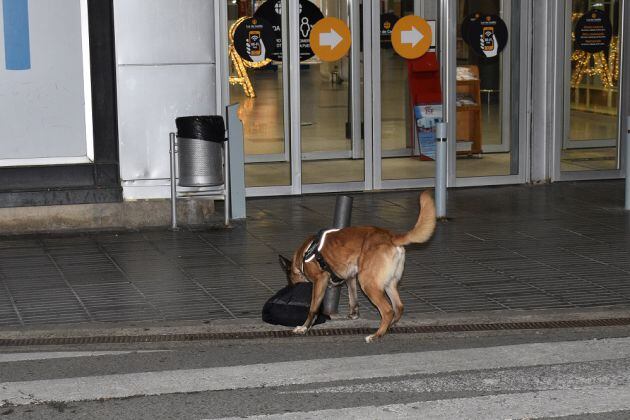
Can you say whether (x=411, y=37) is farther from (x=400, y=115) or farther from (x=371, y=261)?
(x=371, y=261)

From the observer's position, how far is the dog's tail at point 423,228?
7617 millimetres

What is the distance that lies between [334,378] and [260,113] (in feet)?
26.3

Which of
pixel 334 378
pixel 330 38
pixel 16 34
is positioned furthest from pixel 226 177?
pixel 334 378

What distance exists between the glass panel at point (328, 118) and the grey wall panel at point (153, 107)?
7.73 feet

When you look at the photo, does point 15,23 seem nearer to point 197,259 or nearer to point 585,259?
point 197,259

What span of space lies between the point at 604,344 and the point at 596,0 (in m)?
8.85

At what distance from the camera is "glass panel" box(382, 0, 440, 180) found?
15.1m

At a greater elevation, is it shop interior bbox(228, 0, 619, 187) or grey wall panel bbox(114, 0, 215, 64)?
grey wall panel bbox(114, 0, 215, 64)

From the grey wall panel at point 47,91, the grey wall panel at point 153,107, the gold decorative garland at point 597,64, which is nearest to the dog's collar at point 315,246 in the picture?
the grey wall panel at point 153,107

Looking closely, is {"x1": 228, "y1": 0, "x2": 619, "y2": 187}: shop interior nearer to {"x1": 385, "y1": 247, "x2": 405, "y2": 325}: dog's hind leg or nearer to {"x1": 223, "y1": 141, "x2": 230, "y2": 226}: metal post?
{"x1": 223, "y1": 141, "x2": 230, "y2": 226}: metal post

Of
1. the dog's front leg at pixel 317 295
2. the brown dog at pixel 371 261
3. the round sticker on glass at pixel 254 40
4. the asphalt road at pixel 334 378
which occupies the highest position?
the round sticker on glass at pixel 254 40

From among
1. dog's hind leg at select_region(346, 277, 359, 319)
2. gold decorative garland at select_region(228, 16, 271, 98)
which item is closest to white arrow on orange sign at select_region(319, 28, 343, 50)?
gold decorative garland at select_region(228, 16, 271, 98)

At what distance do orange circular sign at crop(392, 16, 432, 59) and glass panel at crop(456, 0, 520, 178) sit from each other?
0.55 metres

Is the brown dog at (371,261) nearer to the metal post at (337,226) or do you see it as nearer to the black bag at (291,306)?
the black bag at (291,306)
